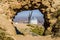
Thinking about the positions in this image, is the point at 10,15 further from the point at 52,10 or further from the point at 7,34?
the point at 7,34

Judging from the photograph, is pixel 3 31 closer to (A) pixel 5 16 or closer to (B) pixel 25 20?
(A) pixel 5 16

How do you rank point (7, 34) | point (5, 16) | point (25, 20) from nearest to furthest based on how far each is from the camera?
point (7, 34) → point (5, 16) → point (25, 20)

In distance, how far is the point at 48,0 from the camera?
26922 mm

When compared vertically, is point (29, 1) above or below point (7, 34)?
above

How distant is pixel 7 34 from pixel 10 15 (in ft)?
22.4

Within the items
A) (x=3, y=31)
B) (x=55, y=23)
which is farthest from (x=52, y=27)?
(x=3, y=31)

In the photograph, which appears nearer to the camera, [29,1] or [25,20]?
[29,1]

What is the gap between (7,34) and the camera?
20.5 meters

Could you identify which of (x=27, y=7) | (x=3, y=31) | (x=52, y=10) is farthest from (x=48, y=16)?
(x=3, y=31)

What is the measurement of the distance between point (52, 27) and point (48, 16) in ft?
5.62

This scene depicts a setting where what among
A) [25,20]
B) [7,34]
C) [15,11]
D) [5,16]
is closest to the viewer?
[7,34]

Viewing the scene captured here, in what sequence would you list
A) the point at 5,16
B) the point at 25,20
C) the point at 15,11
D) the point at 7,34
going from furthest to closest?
the point at 25,20 < the point at 15,11 < the point at 5,16 < the point at 7,34

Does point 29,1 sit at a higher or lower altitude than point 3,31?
higher

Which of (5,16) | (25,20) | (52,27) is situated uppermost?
(5,16)
